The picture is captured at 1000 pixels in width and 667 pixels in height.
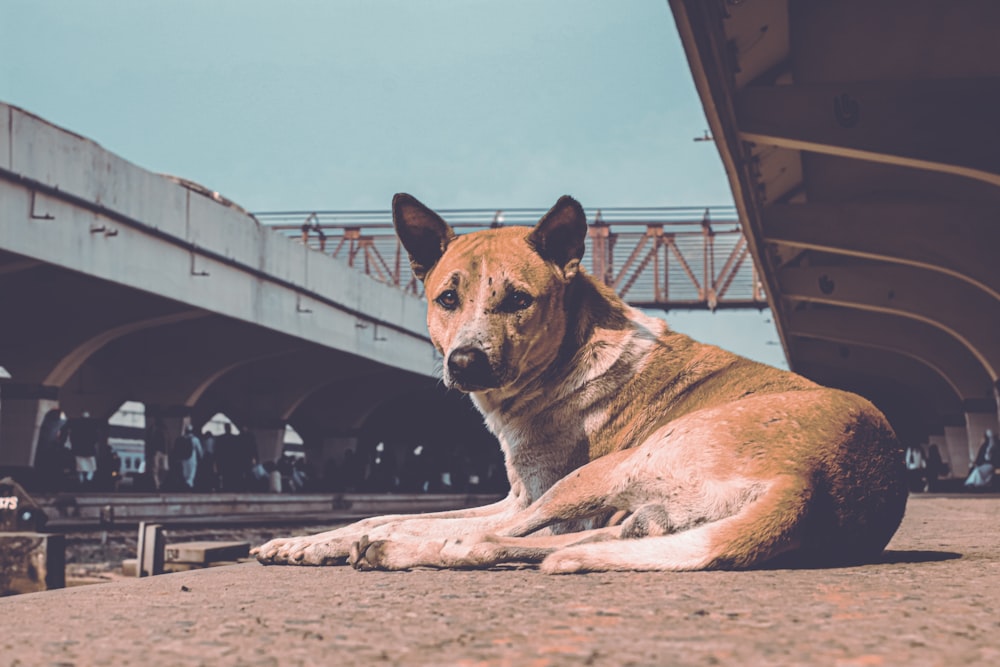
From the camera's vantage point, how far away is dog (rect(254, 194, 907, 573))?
4266 mm

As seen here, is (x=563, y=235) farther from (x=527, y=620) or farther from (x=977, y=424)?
(x=977, y=424)

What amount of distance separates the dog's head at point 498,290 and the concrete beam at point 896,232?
1392 centimetres

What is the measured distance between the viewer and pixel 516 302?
16.6 feet

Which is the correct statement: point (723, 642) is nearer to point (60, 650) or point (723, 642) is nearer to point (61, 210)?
point (60, 650)

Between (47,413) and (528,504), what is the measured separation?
2246cm

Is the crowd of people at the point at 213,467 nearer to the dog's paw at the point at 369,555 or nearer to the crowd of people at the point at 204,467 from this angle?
the crowd of people at the point at 204,467

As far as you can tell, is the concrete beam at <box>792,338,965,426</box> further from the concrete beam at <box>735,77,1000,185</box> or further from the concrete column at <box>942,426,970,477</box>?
the concrete beam at <box>735,77,1000,185</box>

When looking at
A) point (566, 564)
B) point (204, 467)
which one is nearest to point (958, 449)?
point (204, 467)

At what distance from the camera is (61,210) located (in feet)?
60.5

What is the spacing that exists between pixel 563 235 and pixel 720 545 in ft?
5.76

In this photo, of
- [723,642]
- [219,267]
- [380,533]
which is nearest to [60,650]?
[723,642]

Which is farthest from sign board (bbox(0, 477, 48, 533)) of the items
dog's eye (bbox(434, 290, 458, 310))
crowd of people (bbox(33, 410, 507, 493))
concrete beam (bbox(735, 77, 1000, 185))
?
crowd of people (bbox(33, 410, 507, 493))

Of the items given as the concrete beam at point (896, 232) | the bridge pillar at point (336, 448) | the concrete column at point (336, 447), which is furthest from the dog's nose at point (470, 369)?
the concrete column at point (336, 447)

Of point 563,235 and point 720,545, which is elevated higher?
point 563,235
